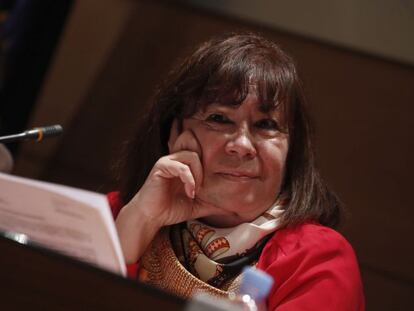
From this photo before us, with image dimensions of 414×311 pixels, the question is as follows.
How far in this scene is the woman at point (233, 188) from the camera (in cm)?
124

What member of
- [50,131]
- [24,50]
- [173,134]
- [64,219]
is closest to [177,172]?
[173,134]

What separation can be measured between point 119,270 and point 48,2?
180cm

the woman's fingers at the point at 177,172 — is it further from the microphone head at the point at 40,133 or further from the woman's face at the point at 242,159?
the microphone head at the point at 40,133

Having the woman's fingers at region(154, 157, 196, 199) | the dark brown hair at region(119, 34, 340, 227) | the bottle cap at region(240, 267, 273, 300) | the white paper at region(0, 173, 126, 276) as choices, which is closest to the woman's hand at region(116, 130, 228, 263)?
the woman's fingers at region(154, 157, 196, 199)

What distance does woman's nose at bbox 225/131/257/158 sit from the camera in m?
1.26

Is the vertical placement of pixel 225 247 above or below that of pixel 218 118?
below

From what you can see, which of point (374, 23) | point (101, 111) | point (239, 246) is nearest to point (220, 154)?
point (239, 246)

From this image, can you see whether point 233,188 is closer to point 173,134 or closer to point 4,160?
point 173,134

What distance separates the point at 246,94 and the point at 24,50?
4.76ft

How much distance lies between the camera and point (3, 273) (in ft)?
3.02

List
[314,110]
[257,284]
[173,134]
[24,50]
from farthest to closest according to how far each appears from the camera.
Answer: [24,50]
[314,110]
[173,134]
[257,284]

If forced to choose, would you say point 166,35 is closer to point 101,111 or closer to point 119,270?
point 101,111

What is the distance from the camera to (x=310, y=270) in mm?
1156

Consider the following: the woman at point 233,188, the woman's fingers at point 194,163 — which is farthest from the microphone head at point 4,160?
the woman's fingers at point 194,163
